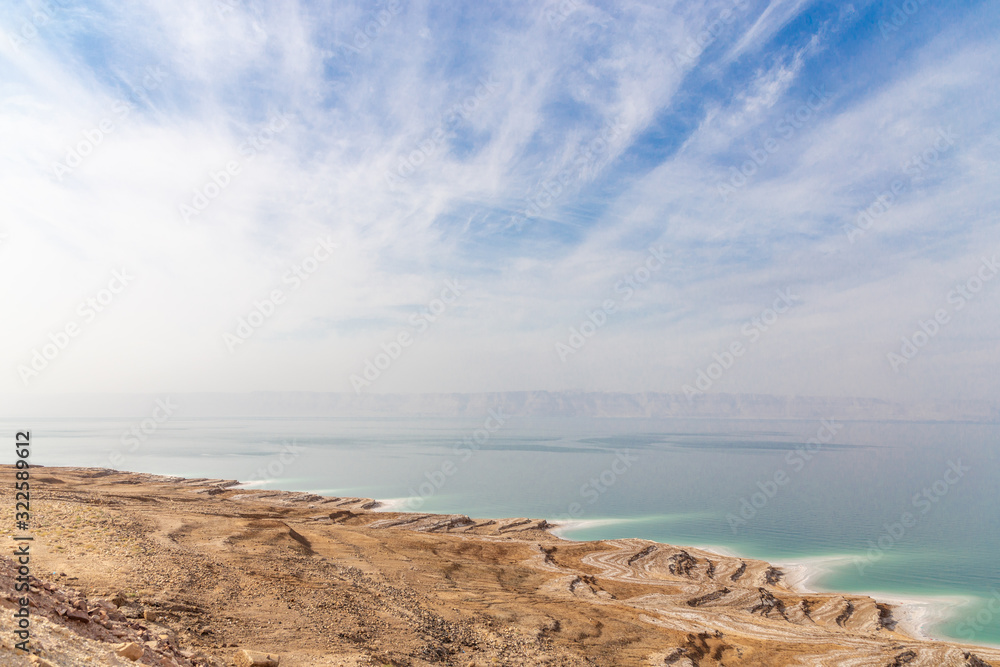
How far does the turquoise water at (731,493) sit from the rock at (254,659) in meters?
30.8

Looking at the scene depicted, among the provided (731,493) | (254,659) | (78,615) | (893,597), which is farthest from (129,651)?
(731,493)

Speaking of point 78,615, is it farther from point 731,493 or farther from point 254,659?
point 731,493

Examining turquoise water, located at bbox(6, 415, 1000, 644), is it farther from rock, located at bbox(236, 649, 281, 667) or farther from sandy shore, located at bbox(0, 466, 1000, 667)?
rock, located at bbox(236, 649, 281, 667)

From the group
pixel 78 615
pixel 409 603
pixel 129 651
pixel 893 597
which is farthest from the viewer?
pixel 893 597

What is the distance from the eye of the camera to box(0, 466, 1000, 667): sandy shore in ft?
38.6

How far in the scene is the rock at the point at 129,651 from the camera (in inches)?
331

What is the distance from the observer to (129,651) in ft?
27.8

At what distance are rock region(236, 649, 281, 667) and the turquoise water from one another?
3076cm

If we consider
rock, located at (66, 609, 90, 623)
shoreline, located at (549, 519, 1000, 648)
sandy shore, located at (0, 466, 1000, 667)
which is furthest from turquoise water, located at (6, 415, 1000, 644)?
rock, located at (66, 609, 90, 623)

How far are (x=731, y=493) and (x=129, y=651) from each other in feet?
238

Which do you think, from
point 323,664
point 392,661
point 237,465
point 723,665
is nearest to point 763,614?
point 723,665

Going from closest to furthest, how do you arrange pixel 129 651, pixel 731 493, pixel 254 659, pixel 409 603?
pixel 129 651 → pixel 254 659 → pixel 409 603 → pixel 731 493

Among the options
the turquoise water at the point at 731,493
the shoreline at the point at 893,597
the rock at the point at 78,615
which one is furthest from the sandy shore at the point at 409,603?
the turquoise water at the point at 731,493

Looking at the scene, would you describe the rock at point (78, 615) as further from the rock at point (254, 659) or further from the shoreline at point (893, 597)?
the shoreline at point (893, 597)
